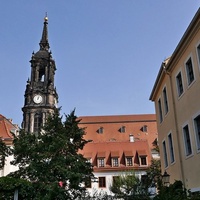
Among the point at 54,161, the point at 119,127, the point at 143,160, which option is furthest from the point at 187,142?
the point at 119,127

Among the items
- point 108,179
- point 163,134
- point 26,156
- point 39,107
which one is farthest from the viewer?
point 39,107

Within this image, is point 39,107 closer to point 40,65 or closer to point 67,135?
point 40,65

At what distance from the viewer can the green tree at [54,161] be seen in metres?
19.8

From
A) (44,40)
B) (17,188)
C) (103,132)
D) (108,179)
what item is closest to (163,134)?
(17,188)

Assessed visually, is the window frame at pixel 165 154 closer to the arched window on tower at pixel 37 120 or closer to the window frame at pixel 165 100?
the window frame at pixel 165 100

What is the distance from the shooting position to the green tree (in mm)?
19781

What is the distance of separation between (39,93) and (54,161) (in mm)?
35749

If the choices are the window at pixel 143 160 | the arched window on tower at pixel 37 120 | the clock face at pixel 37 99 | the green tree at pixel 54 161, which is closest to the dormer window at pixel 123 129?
the window at pixel 143 160

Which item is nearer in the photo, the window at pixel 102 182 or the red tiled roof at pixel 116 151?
the window at pixel 102 182

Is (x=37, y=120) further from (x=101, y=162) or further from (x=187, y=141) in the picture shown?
(x=187, y=141)

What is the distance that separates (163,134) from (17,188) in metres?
10.5

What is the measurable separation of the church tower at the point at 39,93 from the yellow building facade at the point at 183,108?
3377cm

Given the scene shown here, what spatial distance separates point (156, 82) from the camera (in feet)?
68.4

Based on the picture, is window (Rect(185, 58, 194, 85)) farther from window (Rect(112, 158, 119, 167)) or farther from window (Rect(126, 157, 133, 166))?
window (Rect(112, 158, 119, 167))
